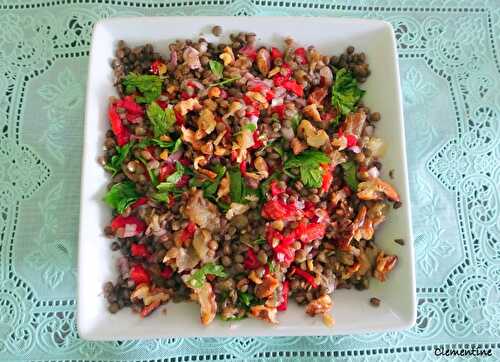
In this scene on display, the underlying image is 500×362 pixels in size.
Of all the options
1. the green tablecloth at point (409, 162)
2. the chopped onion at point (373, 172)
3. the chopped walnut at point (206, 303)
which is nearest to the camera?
the chopped walnut at point (206, 303)

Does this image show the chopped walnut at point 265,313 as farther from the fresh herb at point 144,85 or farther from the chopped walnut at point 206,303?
the fresh herb at point 144,85

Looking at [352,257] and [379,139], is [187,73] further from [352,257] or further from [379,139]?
[352,257]

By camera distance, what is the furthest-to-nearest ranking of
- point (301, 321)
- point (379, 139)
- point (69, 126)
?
1. point (69, 126)
2. point (379, 139)
3. point (301, 321)

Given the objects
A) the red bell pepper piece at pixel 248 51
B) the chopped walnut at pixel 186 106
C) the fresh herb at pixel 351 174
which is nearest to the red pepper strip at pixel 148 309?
the chopped walnut at pixel 186 106

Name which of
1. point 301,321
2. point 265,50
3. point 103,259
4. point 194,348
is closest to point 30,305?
point 103,259

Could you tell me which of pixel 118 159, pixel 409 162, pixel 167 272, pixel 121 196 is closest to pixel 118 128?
pixel 118 159

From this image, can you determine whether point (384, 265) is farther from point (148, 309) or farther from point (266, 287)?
point (148, 309)

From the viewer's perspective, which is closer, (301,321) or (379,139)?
(301,321)
